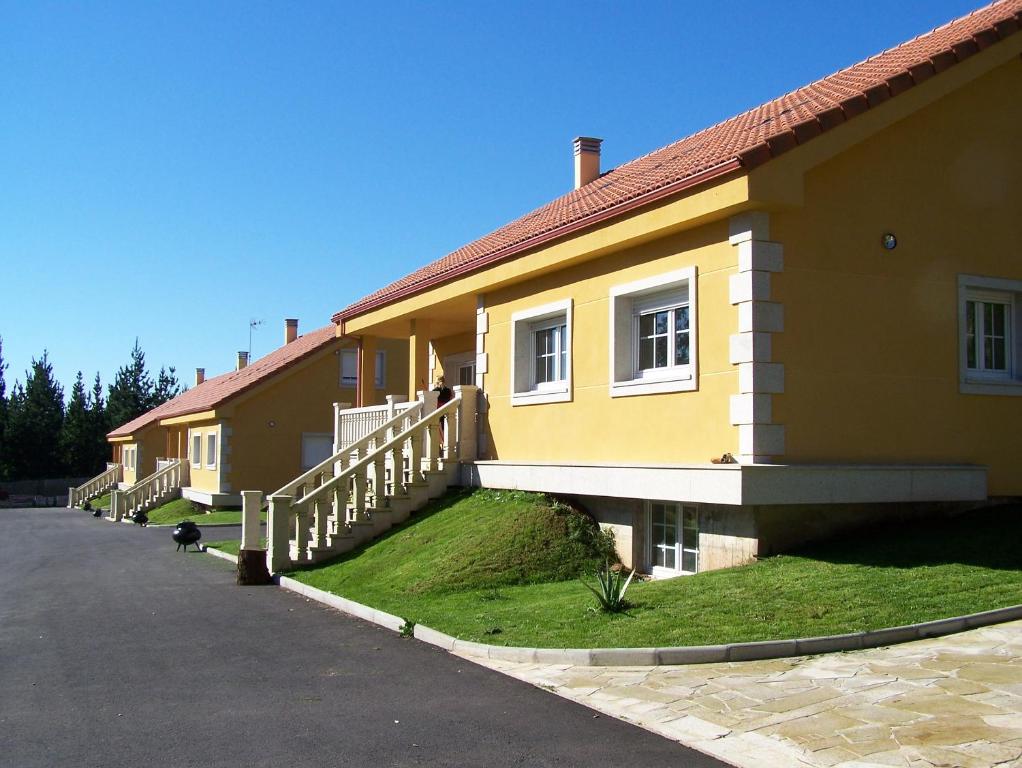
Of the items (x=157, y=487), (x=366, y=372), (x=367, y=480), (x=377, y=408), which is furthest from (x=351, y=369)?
(x=367, y=480)

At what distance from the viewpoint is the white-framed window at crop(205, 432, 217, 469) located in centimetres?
3603

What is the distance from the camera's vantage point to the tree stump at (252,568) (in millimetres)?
15188

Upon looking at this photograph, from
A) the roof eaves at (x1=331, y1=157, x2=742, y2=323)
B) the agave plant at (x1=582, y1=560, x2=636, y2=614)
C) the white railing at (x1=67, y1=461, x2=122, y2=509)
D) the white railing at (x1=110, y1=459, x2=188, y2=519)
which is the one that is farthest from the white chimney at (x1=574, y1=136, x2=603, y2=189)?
the white railing at (x1=67, y1=461, x2=122, y2=509)

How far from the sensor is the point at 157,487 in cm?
4078

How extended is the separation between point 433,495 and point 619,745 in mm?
10683

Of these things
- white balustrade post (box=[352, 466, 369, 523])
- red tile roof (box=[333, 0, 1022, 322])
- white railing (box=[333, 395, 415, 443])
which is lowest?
white balustrade post (box=[352, 466, 369, 523])

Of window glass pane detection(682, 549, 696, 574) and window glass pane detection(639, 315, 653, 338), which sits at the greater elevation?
window glass pane detection(639, 315, 653, 338)

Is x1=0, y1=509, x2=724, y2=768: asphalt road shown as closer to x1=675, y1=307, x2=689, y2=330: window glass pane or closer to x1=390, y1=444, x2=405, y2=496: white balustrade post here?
x1=390, y1=444, x2=405, y2=496: white balustrade post

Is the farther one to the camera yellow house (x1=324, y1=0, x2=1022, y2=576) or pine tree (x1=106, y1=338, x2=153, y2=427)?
pine tree (x1=106, y1=338, x2=153, y2=427)

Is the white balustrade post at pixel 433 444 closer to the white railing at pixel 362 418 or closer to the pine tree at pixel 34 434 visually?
the white railing at pixel 362 418

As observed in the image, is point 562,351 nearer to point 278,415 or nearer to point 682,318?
point 682,318

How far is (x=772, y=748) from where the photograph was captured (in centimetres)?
623

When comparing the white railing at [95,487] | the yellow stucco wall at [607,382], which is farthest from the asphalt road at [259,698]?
the white railing at [95,487]

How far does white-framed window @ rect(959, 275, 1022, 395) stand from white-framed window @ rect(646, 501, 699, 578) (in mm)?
3865
